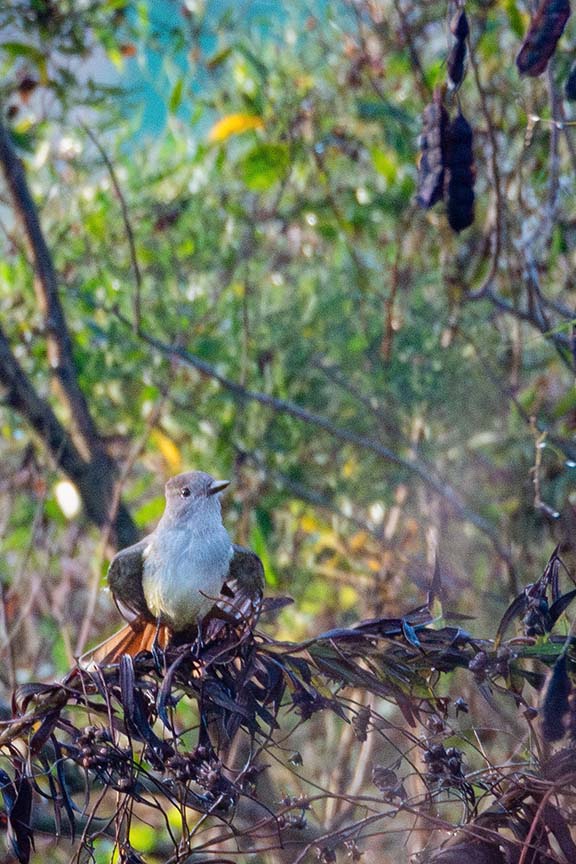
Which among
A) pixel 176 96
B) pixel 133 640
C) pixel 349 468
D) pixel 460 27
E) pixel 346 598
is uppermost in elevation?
pixel 176 96

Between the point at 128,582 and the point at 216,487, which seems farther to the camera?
the point at 216,487

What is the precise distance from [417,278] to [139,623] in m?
2.65

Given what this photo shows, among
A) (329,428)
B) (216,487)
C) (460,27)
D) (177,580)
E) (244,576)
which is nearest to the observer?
(460,27)

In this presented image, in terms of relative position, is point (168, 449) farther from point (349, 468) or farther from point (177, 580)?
point (177, 580)

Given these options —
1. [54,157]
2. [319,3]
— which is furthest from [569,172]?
[54,157]

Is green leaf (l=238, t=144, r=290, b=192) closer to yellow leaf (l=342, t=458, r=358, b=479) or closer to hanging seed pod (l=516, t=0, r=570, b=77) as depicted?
yellow leaf (l=342, t=458, r=358, b=479)

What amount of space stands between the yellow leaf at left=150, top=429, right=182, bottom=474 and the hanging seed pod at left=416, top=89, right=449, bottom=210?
2412 mm

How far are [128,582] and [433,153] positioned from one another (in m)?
1.43

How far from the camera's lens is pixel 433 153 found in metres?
3.03

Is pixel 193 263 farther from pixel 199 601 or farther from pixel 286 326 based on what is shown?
pixel 199 601

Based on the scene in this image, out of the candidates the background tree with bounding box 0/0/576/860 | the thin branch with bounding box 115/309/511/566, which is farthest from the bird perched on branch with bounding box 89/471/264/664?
the background tree with bounding box 0/0/576/860

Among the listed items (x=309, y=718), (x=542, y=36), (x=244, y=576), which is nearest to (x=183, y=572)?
(x=244, y=576)

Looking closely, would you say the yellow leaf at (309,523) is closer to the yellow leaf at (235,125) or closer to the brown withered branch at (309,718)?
the yellow leaf at (235,125)

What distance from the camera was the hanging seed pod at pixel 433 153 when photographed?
3.02 m
